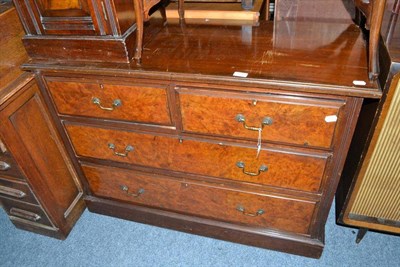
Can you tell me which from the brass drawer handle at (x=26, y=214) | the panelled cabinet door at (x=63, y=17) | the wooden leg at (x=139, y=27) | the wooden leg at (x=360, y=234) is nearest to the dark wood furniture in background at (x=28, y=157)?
the brass drawer handle at (x=26, y=214)

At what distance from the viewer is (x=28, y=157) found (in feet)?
5.25

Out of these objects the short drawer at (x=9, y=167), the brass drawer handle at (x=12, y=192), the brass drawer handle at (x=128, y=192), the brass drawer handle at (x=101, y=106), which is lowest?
the brass drawer handle at (x=128, y=192)

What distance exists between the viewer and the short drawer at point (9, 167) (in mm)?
1582

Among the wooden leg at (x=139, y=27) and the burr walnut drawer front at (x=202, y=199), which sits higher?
the wooden leg at (x=139, y=27)

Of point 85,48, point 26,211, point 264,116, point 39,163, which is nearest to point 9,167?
point 39,163

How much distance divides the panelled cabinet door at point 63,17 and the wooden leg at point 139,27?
13 cm

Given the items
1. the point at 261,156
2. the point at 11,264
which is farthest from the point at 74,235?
the point at 261,156

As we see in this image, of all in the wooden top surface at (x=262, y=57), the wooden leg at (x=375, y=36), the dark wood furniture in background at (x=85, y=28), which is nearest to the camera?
the wooden leg at (x=375, y=36)

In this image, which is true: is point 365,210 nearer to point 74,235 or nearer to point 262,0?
point 262,0

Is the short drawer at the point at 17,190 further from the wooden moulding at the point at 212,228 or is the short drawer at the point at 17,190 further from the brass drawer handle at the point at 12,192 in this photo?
the wooden moulding at the point at 212,228

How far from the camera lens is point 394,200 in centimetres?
146

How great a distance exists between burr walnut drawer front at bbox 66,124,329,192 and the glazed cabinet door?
14cm

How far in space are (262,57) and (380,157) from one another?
633 mm

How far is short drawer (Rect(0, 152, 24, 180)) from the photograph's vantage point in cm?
158
